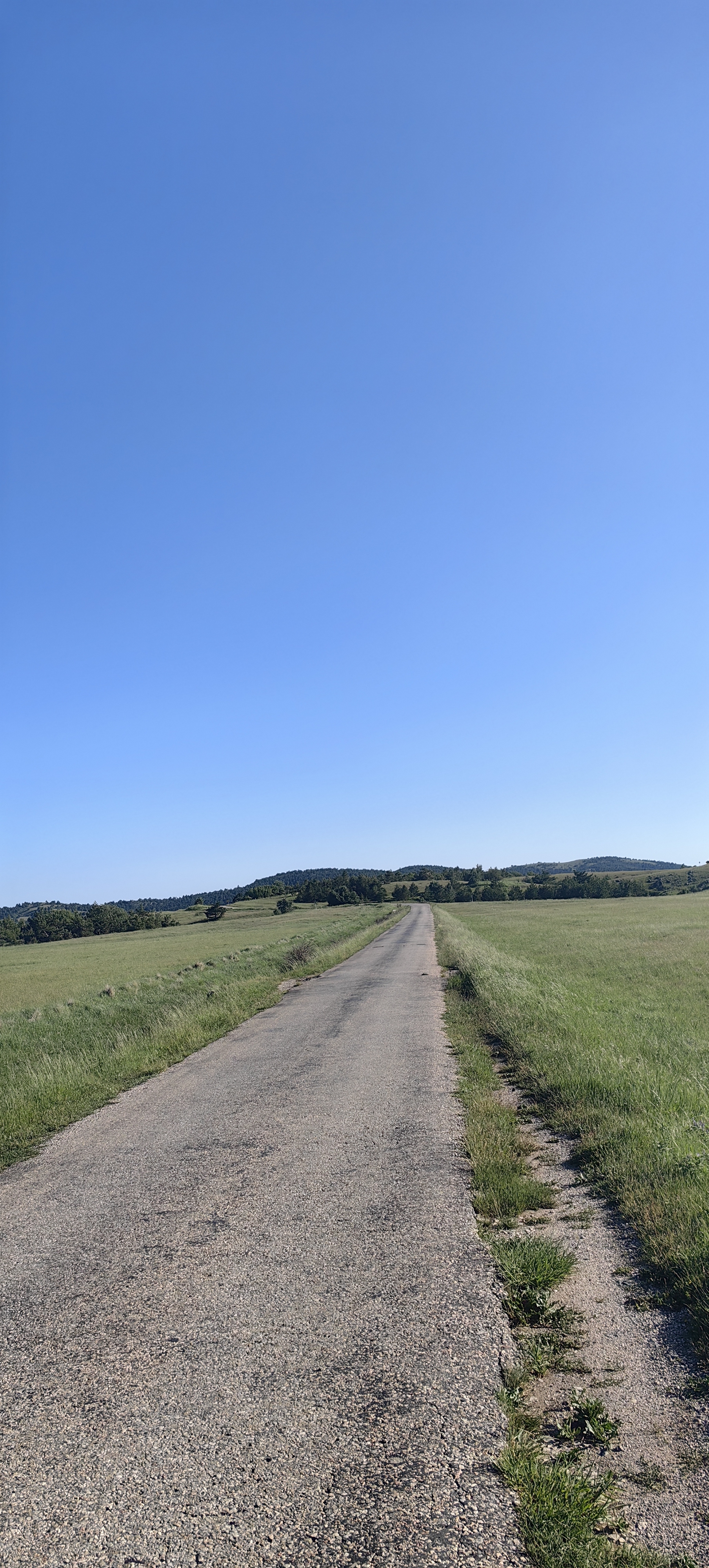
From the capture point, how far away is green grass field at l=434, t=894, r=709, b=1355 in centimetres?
604

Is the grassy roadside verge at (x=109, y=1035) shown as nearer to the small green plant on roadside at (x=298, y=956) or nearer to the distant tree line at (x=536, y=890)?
the small green plant on roadside at (x=298, y=956)

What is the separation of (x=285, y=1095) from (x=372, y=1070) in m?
2.22

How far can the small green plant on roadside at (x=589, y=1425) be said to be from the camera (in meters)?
3.88

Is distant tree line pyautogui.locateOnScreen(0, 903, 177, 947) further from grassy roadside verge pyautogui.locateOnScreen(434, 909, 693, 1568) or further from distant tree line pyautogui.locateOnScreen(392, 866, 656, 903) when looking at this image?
grassy roadside verge pyautogui.locateOnScreen(434, 909, 693, 1568)

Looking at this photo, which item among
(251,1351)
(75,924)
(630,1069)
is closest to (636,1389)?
→ (251,1351)

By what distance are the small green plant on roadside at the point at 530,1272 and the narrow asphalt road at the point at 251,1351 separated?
182 mm

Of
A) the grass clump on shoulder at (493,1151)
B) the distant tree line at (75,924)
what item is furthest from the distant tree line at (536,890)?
the grass clump on shoulder at (493,1151)

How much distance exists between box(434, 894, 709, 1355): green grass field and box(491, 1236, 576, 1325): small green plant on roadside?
0.71 meters

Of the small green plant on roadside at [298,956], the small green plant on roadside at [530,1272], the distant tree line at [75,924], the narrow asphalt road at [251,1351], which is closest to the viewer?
the narrow asphalt road at [251,1351]

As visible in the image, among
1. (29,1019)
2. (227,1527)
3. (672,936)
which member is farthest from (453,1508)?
(672,936)

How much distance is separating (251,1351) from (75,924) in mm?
137041

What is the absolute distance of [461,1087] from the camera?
1140 centimetres

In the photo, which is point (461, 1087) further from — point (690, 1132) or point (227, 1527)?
→ point (227, 1527)

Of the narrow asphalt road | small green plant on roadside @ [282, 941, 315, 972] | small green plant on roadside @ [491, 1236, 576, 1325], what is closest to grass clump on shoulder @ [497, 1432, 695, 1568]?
the narrow asphalt road
